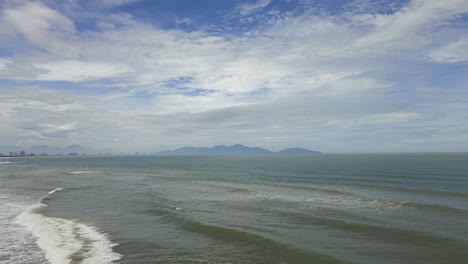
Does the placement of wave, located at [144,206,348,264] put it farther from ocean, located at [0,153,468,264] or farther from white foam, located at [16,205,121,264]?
white foam, located at [16,205,121,264]

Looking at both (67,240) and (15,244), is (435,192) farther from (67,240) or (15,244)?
(15,244)

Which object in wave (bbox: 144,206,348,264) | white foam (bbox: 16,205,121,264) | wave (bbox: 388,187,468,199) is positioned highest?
wave (bbox: 388,187,468,199)

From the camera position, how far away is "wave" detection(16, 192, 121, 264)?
1612cm

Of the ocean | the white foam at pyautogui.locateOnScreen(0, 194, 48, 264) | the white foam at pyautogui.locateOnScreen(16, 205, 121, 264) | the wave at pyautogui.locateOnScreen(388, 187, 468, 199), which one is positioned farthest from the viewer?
the wave at pyautogui.locateOnScreen(388, 187, 468, 199)

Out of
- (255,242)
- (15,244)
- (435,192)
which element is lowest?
(255,242)

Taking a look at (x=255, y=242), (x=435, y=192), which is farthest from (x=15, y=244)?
(x=435, y=192)

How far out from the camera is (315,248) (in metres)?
18.7

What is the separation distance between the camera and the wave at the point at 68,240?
16.1m

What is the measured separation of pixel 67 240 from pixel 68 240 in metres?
0.07

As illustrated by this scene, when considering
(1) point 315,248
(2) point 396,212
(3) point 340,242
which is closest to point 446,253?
(3) point 340,242

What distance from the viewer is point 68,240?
1916 centimetres

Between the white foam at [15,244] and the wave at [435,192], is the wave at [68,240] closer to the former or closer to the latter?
the white foam at [15,244]

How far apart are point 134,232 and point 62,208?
1314 cm

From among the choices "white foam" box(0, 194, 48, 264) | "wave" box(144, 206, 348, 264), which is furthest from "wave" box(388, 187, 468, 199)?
"white foam" box(0, 194, 48, 264)
